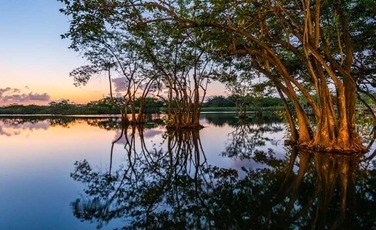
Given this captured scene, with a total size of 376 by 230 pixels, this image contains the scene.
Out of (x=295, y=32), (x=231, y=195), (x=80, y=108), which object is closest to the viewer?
(x=231, y=195)

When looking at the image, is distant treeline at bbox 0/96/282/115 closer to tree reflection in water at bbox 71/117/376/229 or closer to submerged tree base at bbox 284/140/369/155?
submerged tree base at bbox 284/140/369/155

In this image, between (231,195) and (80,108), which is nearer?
(231,195)

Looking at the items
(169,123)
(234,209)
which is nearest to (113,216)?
(234,209)

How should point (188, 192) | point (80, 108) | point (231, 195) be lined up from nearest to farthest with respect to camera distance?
point (231, 195), point (188, 192), point (80, 108)

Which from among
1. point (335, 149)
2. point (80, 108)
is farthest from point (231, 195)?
point (80, 108)

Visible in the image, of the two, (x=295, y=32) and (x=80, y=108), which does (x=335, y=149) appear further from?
(x=80, y=108)

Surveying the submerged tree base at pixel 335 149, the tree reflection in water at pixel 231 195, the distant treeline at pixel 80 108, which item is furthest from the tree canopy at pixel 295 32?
the distant treeline at pixel 80 108

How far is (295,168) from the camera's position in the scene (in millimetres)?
9484

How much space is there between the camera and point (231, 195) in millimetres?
6566

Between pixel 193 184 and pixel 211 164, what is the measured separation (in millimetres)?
3066

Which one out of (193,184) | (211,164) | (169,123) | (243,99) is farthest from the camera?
(243,99)

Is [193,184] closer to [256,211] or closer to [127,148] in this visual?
[256,211]

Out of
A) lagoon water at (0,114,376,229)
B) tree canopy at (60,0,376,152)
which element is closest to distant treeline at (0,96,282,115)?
tree canopy at (60,0,376,152)

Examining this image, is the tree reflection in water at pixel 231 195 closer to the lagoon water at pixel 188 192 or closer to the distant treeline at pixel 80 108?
the lagoon water at pixel 188 192
